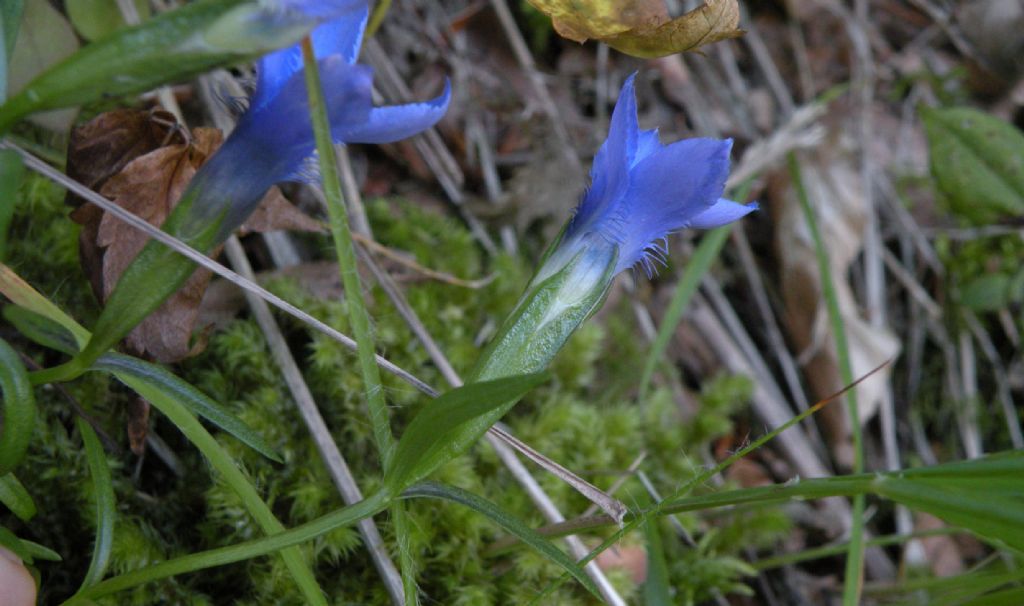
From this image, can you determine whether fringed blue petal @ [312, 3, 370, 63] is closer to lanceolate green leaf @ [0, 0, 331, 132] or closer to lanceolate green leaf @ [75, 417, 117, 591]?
lanceolate green leaf @ [0, 0, 331, 132]

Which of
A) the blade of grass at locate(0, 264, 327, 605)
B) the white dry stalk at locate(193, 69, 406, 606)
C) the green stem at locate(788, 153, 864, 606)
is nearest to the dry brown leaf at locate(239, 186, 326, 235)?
the white dry stalk at locate(193, 69, 406, 606)

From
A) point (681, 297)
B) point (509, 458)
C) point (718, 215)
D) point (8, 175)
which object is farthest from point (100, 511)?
point (681, 297)

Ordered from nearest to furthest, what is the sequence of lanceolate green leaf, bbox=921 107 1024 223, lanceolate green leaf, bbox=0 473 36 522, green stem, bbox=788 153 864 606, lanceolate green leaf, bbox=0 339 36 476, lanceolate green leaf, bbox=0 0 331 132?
lanceolate green leaf, bbox=0 0 331 132 < lanceolate green leaf, bbox=0 339 36 476 < lanceolate green leaf, bbox=0 473 36 522 < green stem, bbox=788 153 864 606 < lanceolate green leaf, bbox=921 107 1024 223

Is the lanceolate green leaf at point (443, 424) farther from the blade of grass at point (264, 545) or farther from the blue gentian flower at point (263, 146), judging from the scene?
the blue gentian flower at point (263, 146)

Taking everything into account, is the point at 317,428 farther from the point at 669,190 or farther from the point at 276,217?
the point at 669,190

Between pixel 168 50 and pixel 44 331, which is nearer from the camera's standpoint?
pixel 168 50
